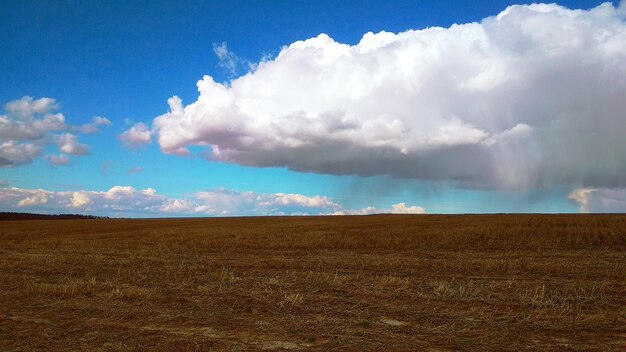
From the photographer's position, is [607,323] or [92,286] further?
[92,286]

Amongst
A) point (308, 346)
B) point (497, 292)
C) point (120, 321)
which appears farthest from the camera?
point (497, 292)

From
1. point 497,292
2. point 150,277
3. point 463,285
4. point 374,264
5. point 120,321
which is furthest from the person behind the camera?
point 374,264

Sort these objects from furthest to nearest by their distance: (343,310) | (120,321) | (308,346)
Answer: (343,310) < (120,321) < (308,346)

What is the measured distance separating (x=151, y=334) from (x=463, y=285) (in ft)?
28.5

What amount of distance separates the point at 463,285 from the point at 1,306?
39.2ft

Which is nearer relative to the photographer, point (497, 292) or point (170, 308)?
point (170, 308)

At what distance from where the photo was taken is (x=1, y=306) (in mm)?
11789

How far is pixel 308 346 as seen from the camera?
27.3 feet

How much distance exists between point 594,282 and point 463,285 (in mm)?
4056

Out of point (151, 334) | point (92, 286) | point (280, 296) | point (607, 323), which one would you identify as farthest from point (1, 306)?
point (607, 323)

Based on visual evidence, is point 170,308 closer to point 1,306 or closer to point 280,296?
point 280,296

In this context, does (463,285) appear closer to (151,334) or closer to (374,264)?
(374,264)

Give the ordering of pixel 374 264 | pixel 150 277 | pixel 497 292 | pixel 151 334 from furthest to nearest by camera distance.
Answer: pixel 374 264 < pixel 150 277 < pixel 497 292 < pixel 151 334

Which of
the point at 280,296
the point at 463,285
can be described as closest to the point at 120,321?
the point at 280,296
